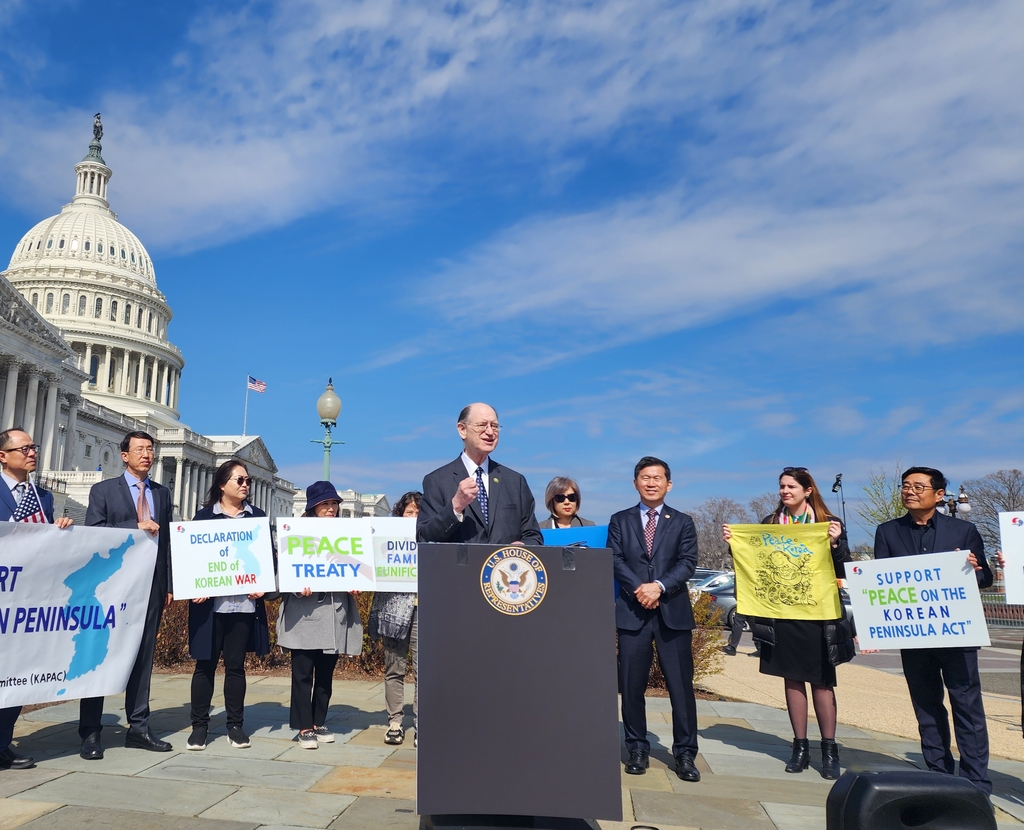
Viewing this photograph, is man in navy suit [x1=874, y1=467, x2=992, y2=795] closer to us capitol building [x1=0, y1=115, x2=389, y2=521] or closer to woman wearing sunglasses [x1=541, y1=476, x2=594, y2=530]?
woman wearing sunglasses [x1=541, y1=476, x2=594, y2=530]

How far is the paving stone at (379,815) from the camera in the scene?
4.70 metres

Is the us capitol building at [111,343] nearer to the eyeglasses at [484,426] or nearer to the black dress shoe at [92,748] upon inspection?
the black dress shoe at [92,748]

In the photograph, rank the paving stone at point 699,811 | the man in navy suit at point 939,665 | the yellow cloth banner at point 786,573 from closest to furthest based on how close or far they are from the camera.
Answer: the paving stone at point 699,811 < the man in navy suit at point 939,665 < the yellow cloth banner at point 786,573

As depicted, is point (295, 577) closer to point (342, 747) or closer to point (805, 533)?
point (342, 747)

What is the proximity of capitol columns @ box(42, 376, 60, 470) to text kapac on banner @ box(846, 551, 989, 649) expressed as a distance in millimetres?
77661

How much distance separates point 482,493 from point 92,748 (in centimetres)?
377

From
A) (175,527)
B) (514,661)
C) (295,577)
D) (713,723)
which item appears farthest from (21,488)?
(713,723)

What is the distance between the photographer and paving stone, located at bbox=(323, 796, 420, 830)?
4699 mm

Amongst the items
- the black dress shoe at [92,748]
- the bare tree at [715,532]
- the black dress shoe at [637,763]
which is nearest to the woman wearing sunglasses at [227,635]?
the black dress shoe at [92,748]

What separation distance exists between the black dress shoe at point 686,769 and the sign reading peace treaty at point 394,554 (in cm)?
281

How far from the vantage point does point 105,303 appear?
4215 inches

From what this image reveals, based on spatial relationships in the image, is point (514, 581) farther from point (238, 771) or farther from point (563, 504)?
point (563, 504)

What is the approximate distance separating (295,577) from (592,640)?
12.7 feet

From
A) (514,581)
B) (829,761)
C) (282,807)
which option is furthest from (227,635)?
(829,761)
